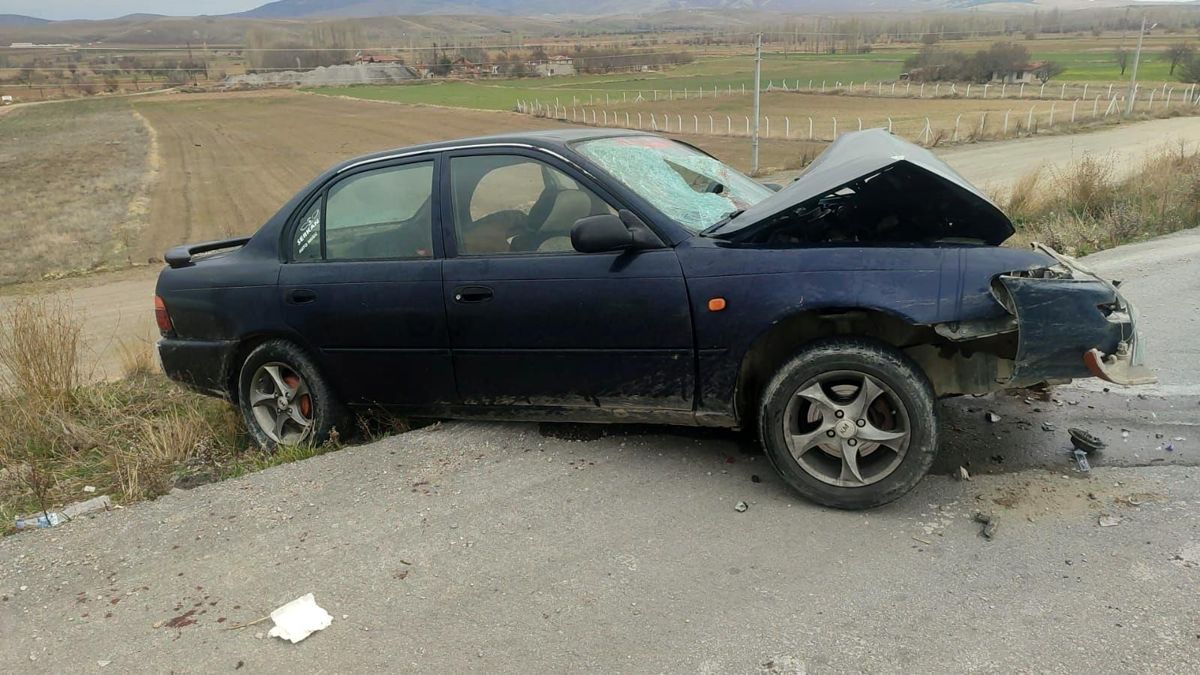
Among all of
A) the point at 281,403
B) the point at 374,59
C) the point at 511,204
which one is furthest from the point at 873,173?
the point at 374,59

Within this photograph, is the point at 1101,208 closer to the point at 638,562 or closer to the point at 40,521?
the point at 638,562

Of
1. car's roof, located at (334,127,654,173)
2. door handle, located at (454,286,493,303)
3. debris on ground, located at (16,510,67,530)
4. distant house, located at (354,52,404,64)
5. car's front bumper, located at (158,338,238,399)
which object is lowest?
debris on ground, located at (16,510,67,530)

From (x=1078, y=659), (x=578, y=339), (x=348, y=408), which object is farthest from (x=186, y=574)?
(x=1078, y=659)

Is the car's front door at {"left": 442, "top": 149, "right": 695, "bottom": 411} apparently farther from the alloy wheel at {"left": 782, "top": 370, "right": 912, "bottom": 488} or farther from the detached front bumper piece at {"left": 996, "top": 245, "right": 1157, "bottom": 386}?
the detached front bumper piece at {"left": 996, "top": 245, "right": 1157, "bottom": 386}

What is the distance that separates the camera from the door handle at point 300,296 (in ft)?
14.6

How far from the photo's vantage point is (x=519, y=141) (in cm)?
414

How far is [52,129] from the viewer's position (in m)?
63.6

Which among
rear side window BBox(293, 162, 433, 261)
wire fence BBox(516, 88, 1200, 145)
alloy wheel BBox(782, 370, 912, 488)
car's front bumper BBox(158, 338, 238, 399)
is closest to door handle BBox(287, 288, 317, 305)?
rear side window BBox(293, 162, 433, 261)

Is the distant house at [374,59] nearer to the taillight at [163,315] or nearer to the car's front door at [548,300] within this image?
the taillight at [163,315]

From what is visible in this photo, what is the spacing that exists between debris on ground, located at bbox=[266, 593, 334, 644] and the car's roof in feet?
7.59

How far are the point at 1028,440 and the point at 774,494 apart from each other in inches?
55.4

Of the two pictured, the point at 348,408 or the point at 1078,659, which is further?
the point at 348,408

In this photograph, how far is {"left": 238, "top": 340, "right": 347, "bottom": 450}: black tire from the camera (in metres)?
4.61

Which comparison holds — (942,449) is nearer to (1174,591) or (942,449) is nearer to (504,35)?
(1174,591)
